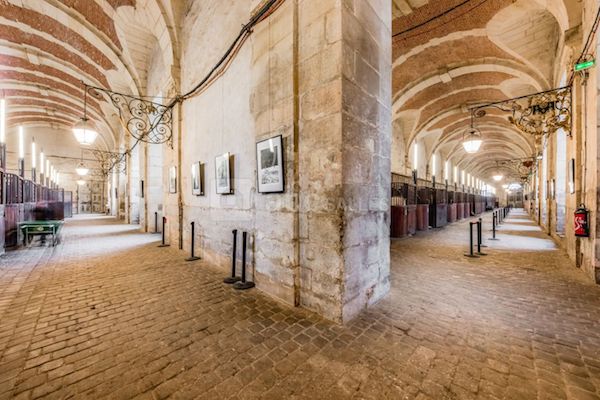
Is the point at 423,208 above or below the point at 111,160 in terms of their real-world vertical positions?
below

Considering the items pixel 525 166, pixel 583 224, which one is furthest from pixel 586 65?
pixel 525 166

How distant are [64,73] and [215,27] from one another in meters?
11.6

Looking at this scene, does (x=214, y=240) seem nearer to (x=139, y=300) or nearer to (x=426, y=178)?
(x=139, y=300)

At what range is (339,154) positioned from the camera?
8.85 ft

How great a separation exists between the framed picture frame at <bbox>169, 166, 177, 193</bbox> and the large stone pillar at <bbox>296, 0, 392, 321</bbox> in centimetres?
532

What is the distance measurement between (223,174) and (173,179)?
329 cm

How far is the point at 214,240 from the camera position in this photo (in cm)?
527

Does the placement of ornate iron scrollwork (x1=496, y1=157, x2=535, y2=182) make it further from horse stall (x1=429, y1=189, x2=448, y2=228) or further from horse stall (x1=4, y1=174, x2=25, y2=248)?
horse stall (x1=4, y1=174, x2=25, y2=248)

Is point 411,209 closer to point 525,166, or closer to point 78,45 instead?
point 525,166

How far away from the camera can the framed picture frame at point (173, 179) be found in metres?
7.03

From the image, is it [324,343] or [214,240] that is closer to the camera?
[324,343]

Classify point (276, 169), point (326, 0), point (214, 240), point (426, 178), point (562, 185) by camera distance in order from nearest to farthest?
point (326, 0), point (276, 169), point (214, 240), point (562, 185), point (426, 178)

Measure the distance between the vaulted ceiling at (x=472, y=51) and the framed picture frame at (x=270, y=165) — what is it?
600cm

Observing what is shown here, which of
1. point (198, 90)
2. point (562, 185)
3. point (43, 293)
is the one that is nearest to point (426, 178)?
point (562, 185)
